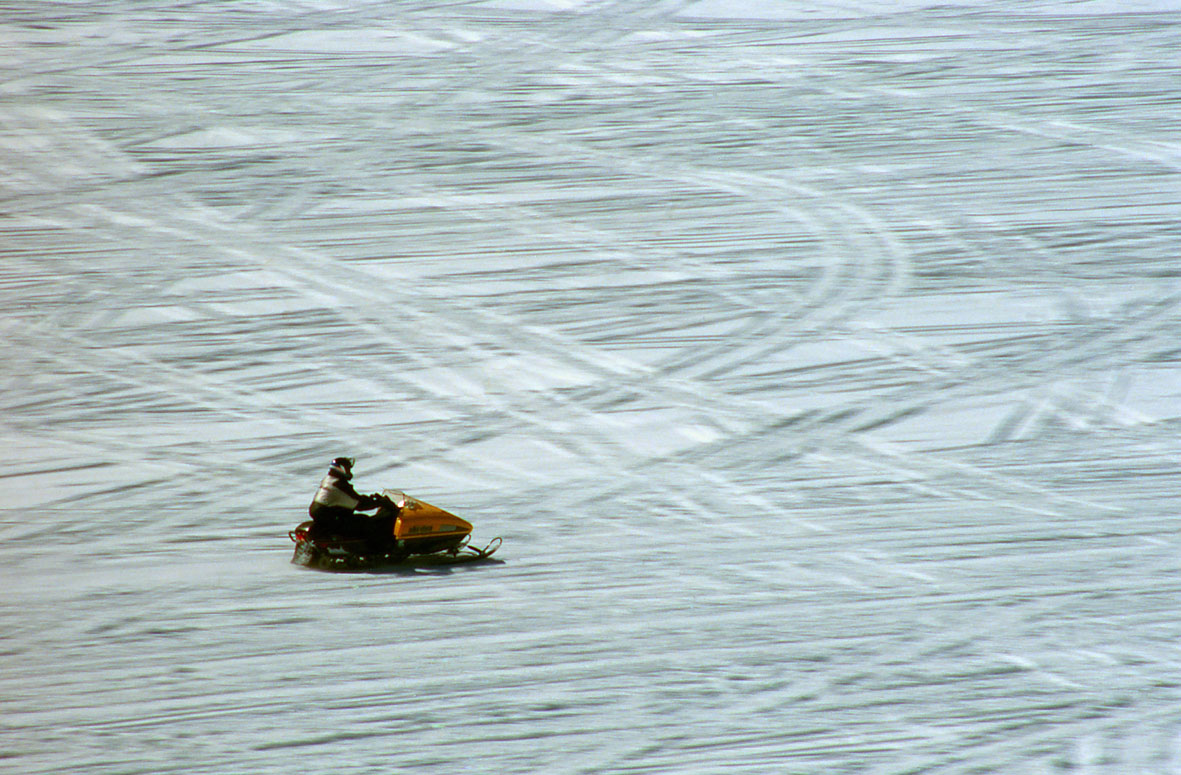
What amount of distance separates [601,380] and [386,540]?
238cm

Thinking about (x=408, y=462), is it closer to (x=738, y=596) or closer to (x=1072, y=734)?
(x=738, y=596)

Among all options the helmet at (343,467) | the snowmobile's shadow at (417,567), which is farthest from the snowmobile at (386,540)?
the helmet at (343,467)

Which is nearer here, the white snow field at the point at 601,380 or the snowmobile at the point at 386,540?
the white snow field at the point at 601,380

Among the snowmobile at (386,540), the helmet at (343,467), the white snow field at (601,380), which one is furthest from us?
the snowmobile at (386,540)

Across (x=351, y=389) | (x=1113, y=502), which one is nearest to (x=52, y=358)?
(x=351, y=389)

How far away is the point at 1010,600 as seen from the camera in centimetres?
518

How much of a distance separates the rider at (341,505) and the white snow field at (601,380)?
21 cm

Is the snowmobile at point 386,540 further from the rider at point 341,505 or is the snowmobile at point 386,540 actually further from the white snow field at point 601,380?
the white snow field at point 601,380

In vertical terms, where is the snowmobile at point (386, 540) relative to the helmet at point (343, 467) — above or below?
below

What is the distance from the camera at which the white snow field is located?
14.7 ft

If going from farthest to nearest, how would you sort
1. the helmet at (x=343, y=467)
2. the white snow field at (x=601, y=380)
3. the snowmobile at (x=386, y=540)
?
the snowmobile at (x=386, y=540), the helmet at (x=343, y=467), the white snow field at (x=601, y=380)

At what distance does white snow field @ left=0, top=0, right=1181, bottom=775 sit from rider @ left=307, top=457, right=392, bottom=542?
21 centimetres

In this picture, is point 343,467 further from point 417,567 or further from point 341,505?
point 417,567

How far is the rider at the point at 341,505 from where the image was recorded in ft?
17.3
